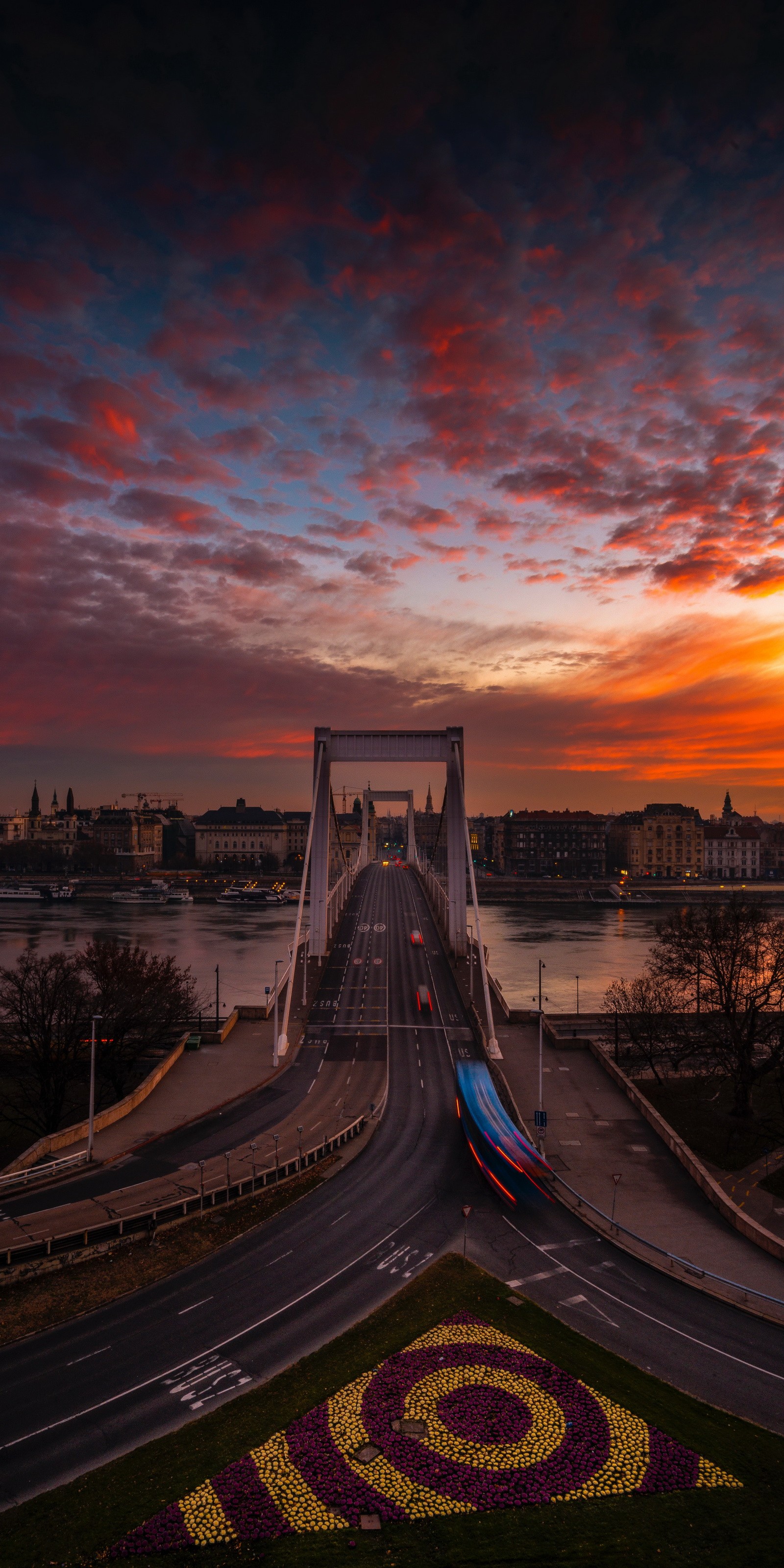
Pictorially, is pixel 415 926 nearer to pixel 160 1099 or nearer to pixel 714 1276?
pixel 160 1099

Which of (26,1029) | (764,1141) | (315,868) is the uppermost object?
(315,868)

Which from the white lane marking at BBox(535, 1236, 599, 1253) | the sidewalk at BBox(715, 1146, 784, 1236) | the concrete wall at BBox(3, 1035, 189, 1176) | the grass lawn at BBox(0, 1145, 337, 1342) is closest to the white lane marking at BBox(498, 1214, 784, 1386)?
the white lane marking at BBox(535, 1236, 599, 1253)

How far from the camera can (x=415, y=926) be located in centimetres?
9494

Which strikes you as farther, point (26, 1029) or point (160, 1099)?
point (26, 1029)

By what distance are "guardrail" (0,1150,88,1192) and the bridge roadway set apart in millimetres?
9741

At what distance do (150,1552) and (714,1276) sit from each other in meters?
19.8

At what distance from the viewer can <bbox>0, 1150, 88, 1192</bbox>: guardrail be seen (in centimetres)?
3253

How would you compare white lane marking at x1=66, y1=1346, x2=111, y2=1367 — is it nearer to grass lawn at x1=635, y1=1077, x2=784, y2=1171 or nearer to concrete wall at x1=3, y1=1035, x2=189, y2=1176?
concrete wall at x1=3, y1=1035, x2=189, y2=1176

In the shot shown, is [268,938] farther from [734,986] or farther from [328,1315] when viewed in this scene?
[328,1315]

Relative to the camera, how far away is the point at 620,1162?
38.3 meters

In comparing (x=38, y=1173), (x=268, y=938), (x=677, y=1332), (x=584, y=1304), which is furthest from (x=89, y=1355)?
(x=268, y=938)

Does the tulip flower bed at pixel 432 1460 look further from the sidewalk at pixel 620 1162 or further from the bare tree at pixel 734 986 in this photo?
the bare tree at pixel 734 986

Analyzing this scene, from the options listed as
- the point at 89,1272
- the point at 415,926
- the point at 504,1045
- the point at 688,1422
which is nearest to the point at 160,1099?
the point at 89,1272

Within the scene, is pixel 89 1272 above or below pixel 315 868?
below
